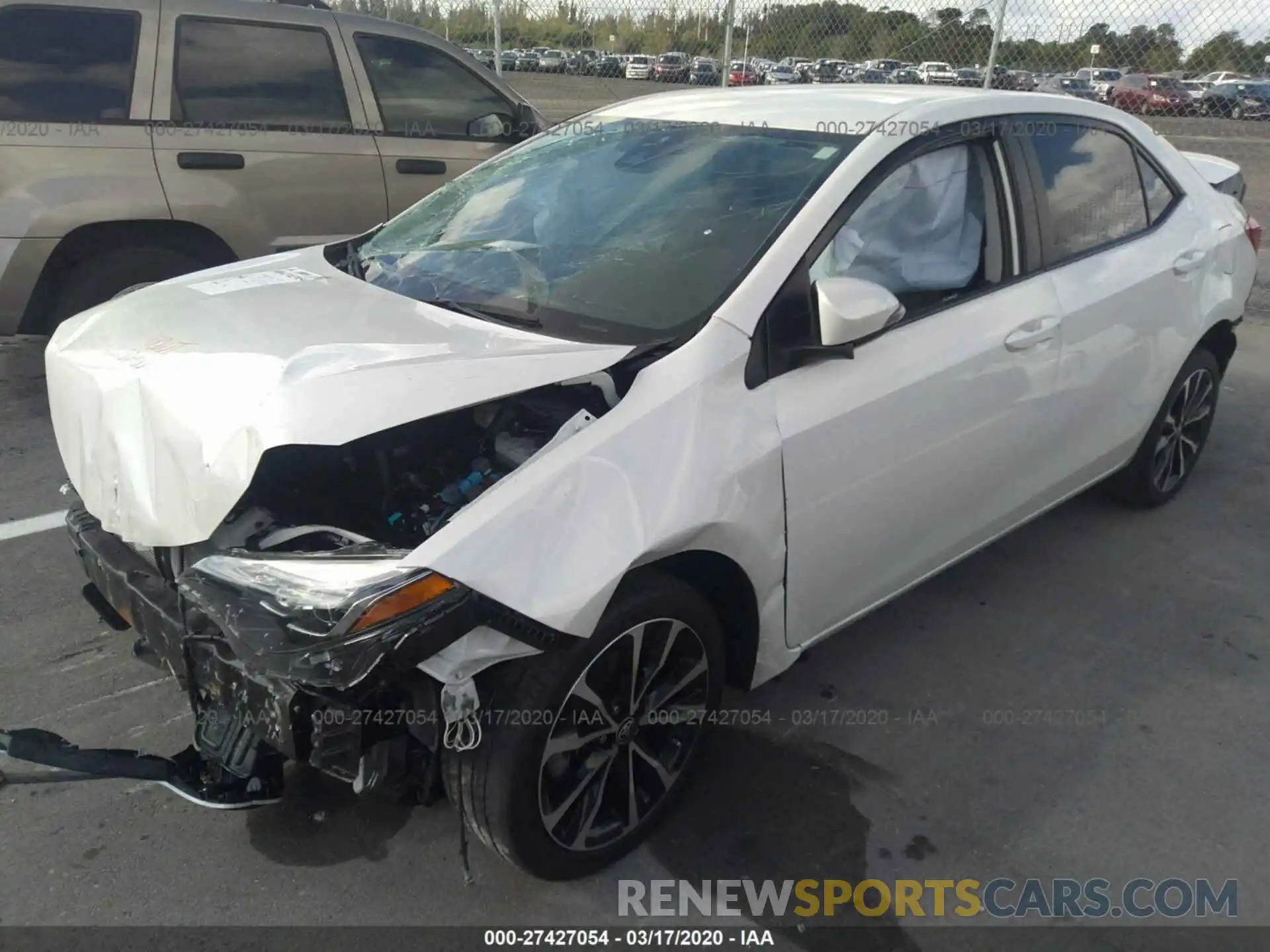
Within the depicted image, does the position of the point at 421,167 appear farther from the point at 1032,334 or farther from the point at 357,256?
the point at 1032,334

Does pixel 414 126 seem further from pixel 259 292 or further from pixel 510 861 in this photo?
pixel 510 861

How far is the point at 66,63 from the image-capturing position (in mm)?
4910

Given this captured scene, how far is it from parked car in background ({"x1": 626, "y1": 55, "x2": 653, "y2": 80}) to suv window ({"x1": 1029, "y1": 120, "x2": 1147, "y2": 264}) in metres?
7.80

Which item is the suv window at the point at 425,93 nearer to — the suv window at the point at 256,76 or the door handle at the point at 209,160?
the suv window at the point at 256,76

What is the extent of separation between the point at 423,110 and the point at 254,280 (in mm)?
3291

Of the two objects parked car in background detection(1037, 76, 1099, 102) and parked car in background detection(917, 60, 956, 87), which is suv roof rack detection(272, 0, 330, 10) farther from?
parked car in background detection(1037, 76, 1099, 102)

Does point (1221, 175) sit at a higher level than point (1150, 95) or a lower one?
lower

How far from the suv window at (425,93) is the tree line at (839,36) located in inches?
162

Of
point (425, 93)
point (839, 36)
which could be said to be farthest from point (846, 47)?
point (425, 93)

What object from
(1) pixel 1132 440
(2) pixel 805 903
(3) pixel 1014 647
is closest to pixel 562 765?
(2) pixel 805 903

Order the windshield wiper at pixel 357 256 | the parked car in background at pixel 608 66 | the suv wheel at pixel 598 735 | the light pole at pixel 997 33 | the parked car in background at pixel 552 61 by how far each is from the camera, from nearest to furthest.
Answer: the suv wheel at pixel 598 735, the windshield wiper at pixel 357 256, the light pole at pixel 997 33, the parked car in background at pixel 608 66, the parked car in background at pixel 552 61

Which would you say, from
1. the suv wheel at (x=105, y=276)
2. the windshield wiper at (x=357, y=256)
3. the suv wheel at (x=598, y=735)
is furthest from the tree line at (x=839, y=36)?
the suv wheel at (x=598, y=735)

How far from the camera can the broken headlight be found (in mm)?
1906

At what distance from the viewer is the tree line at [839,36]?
8336 mm
